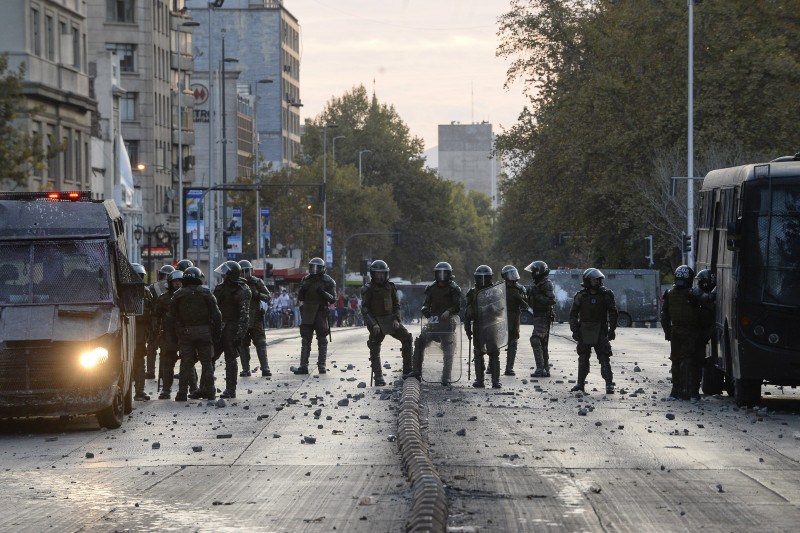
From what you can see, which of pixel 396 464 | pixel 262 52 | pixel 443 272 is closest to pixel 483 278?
pixel 443 272

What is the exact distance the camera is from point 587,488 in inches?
416

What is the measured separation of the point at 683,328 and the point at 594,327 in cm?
151

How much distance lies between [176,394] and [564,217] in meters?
43.5

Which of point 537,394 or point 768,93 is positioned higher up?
point 768,93

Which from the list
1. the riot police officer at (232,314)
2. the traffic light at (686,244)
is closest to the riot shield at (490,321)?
the riot police officer at (232,314)

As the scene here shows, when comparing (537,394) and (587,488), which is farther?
(537,394)

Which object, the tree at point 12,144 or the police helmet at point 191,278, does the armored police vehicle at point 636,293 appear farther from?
the police helmet at point 191,278

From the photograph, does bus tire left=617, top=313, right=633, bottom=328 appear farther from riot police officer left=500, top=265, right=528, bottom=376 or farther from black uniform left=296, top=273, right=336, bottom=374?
black uniform left=296, top=273, right=336, bottom=374

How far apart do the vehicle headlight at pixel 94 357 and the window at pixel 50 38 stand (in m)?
39.0

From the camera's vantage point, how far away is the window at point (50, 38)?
52094 mm

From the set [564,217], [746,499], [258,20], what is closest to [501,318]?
[746,499]

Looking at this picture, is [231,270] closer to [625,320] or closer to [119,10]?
[625,320]

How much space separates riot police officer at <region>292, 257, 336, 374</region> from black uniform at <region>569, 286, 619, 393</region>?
201 inches

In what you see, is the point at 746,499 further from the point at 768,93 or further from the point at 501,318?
the point at 768,93
